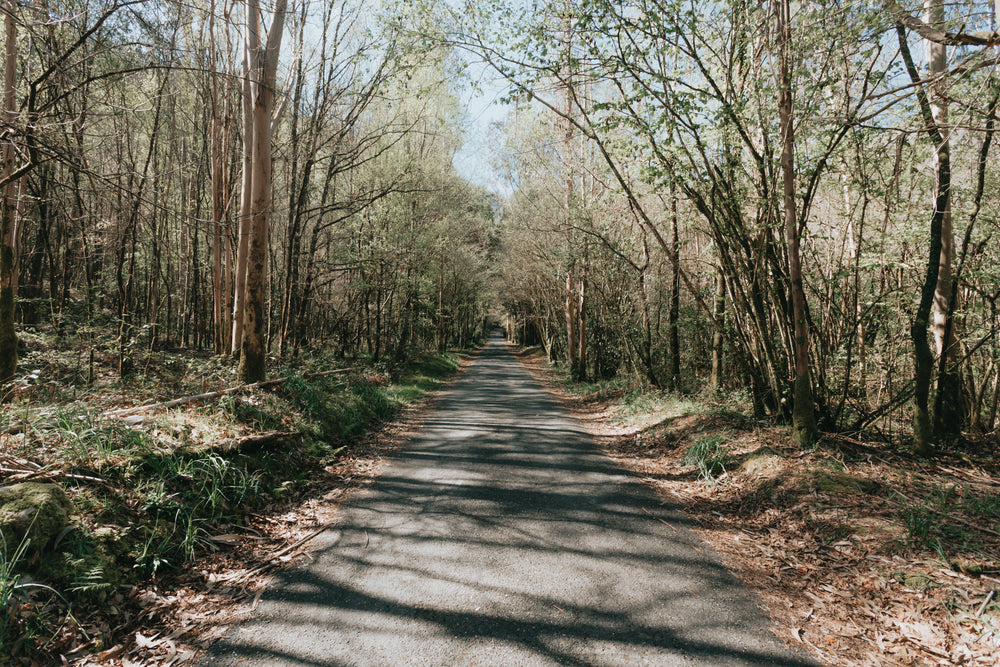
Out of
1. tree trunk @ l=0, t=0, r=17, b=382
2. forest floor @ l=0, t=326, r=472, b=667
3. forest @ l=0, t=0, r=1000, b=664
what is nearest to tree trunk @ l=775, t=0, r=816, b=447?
forest @ l=0, t=0, r=1000, b=664

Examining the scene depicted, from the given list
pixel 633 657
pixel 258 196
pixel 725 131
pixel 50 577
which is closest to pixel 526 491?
pixel 633 657

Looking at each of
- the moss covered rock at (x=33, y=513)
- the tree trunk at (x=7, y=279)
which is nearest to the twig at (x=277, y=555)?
the moss covered rock at (x=33, y=513)

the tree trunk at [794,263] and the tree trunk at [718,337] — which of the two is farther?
the tree trunk at [718,337]

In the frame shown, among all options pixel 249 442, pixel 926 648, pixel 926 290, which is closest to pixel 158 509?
pixel 249 442

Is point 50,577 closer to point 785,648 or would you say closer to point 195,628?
point 195,628

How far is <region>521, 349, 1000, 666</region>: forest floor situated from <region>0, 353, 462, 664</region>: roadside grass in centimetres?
428

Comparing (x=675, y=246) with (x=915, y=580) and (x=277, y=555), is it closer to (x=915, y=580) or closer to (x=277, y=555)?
(x=915, y=580)

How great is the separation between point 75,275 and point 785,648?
2287 cm

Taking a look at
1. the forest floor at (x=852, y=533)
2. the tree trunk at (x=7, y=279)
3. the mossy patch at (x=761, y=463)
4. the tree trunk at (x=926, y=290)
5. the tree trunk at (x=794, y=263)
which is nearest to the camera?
the forest floor at (x=852, y=533)

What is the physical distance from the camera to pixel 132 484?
387cm

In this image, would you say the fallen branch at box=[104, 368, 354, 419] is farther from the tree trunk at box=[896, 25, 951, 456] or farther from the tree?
the tree trunk at box=[896, 25, 951, 456]

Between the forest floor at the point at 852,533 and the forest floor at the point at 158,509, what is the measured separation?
148 inches

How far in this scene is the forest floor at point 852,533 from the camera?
286 centimetres

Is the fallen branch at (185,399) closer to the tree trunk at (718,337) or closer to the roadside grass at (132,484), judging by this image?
the roadside grass at (132,484)
